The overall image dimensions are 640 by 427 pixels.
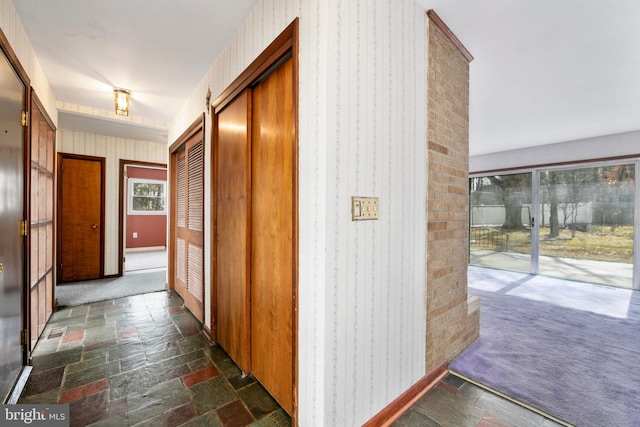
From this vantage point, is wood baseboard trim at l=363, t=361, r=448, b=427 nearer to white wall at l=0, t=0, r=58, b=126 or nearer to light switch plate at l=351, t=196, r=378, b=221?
light switch plate at l=351, t=196, r=378, b=221

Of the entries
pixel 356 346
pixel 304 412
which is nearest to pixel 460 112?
pixel 356 346

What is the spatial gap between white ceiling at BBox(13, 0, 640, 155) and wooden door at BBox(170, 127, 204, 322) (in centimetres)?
70

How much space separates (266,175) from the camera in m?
1.79

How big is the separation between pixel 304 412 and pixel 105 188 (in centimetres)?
519

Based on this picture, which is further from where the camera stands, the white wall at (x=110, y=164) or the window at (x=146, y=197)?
the window at (x=146, y=197)

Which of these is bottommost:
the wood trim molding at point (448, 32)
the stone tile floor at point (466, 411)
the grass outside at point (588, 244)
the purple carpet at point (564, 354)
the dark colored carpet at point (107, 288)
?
the purple carpet at point (564, 354)

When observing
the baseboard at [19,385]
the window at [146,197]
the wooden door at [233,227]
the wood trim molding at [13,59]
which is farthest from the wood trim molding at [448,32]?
the window at [146,197]

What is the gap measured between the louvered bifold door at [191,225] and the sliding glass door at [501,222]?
6.09 m

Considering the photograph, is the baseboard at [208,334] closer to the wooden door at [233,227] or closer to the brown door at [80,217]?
the wooden door at [233,227]

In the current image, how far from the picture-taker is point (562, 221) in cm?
512

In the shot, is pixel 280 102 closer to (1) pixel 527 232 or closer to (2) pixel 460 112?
(2) pixel 460 112

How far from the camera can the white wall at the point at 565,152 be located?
442 cm

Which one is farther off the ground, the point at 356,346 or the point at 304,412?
the point at 356,346

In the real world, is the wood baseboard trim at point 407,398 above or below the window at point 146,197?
below
